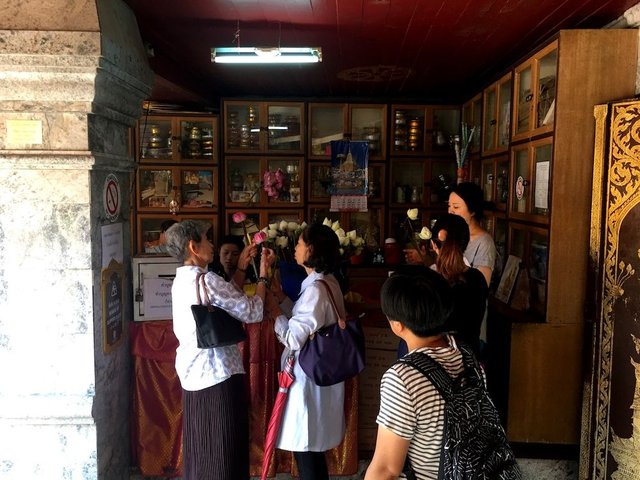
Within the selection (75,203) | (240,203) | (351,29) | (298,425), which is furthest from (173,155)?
(298,425)

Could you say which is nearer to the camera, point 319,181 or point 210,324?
point 210,324

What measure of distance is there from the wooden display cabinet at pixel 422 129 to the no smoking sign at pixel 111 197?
286 centimetres

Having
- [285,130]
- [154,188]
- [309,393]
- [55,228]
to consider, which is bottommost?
[309,393]

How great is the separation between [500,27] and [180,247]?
1885 millimetres

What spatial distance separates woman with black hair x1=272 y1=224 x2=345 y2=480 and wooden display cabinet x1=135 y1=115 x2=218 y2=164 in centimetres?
281

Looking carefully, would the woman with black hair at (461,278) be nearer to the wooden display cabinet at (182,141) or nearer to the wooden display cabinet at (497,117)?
the wooden display cabinet at (497,117)

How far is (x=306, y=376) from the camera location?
6.44 feet

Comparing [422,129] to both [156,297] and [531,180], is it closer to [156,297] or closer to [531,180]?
[531,180]

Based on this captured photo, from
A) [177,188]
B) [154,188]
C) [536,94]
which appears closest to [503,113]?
[536,94]

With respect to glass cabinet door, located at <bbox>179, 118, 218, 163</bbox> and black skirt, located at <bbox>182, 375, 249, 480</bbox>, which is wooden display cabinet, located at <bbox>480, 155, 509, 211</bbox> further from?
glass cabinet door, located at <bbox>179, 118, 218, 163</bbox>

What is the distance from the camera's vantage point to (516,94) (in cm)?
290

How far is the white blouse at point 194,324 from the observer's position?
179 centimetres

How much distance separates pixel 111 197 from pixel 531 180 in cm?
202

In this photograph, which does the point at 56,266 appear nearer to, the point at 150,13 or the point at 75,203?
the point at 75,203
